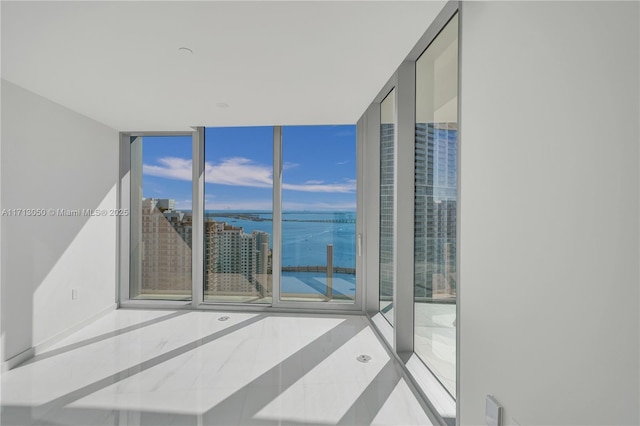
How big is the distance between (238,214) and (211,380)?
223 centimetres

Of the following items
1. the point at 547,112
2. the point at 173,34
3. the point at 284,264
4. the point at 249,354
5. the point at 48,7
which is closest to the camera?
the point at 547,112

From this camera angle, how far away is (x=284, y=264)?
13.0 ft

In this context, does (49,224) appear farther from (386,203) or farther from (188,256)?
(386,203)

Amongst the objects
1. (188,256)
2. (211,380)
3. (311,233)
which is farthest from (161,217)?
(211,380)

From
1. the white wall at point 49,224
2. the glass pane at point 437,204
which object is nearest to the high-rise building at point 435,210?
the glass pane at point 437,204

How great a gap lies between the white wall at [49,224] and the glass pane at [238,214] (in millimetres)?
1263

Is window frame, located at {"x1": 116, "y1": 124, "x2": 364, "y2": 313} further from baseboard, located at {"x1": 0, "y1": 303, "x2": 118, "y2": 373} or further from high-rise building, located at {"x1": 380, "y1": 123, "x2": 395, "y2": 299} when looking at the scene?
baseboard, located at {"x1": 0, "y1": 303, "x2": 118, "y2": 373}

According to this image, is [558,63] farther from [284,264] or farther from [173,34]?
[284,264]

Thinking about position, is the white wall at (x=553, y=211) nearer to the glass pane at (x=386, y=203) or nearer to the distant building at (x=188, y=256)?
the glass pane at (x=386, y=203)

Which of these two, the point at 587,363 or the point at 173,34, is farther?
the point at 173,34

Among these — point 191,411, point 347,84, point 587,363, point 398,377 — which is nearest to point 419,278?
point 398,377

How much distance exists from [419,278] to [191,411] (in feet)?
6.37

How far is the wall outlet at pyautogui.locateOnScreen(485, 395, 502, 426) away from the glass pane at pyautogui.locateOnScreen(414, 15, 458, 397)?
663mm

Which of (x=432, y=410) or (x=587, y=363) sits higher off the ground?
(x=587, y=363)
